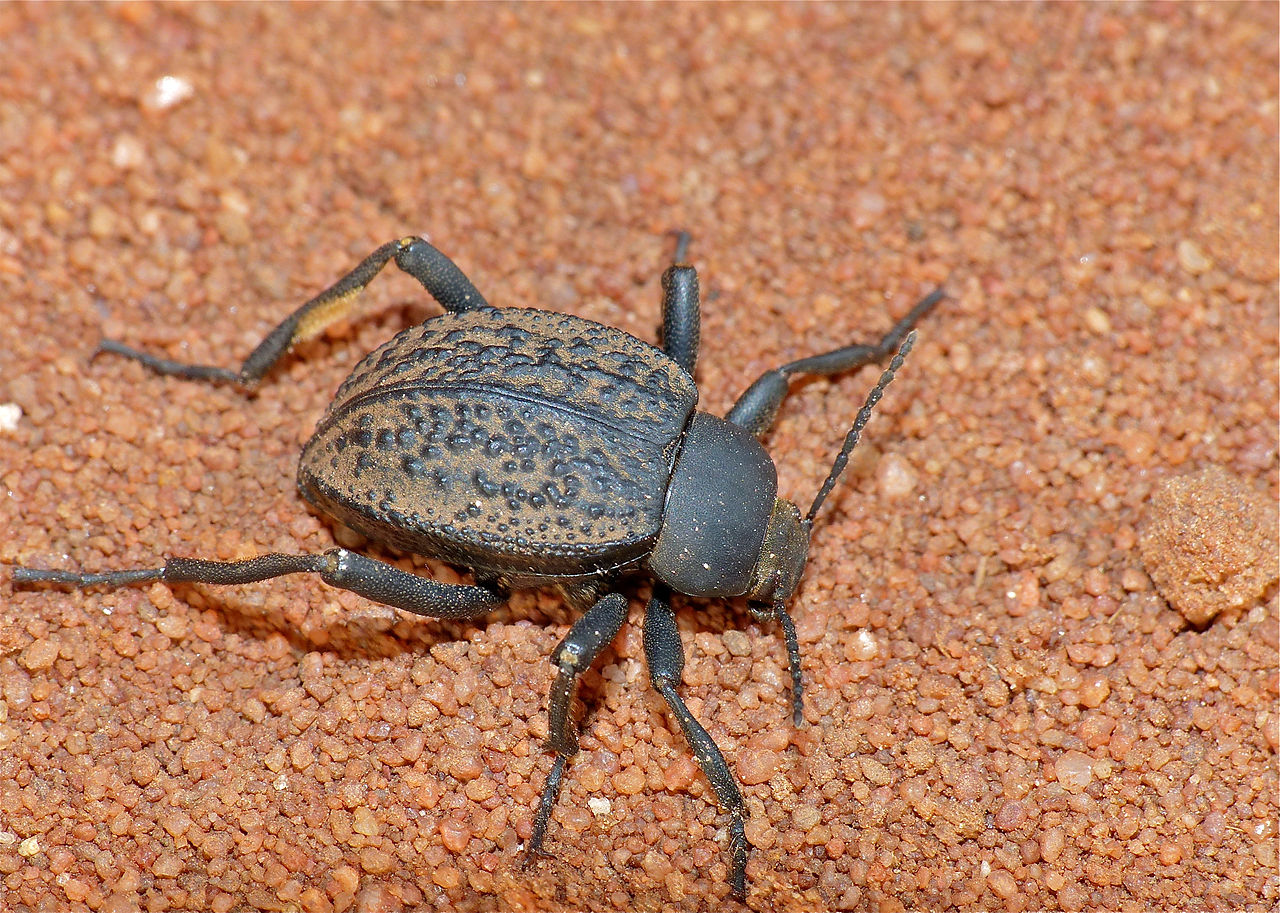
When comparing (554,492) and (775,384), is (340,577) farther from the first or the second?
(775,384)

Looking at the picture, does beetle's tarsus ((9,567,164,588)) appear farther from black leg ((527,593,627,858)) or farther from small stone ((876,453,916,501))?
small stone ((876,453,916,501))

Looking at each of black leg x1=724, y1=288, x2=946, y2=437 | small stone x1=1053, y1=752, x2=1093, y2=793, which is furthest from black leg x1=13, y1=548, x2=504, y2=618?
small stone x1=1053, y1=752, x2=1093, y2=793

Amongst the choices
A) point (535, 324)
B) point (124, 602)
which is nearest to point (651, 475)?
point (535, 324)

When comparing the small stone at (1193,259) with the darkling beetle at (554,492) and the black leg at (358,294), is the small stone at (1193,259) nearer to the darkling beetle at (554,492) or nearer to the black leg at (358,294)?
the darkling beetle at (554,492)

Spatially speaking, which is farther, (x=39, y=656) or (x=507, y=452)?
(x=39, y=656)

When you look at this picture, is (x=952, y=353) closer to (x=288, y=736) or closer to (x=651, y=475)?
(x=651, y=475)

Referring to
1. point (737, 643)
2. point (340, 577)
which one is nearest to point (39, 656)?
point (340, 577)

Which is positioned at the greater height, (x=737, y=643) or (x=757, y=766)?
(x=737, y=643)
